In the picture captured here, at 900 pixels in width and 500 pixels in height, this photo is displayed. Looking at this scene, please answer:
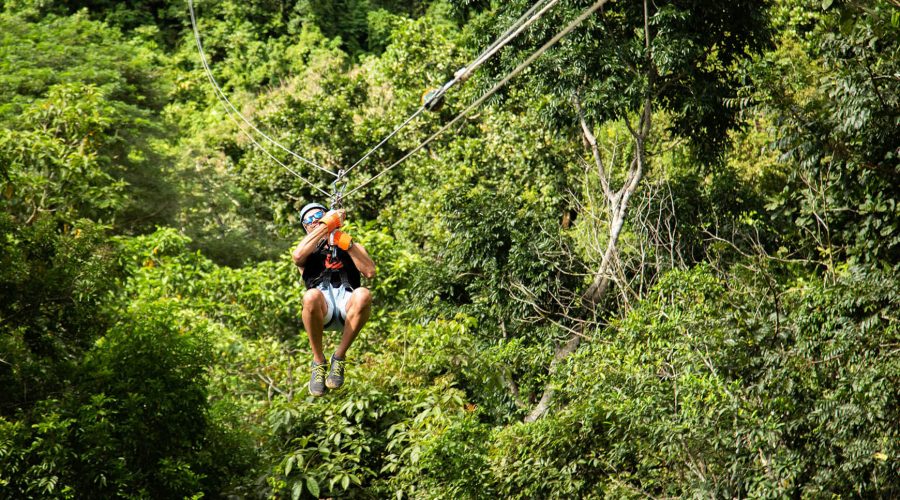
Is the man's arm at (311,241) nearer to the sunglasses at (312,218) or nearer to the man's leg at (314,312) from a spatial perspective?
the sunglasses at (312,218)

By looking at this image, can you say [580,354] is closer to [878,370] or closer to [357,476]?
[357,476]

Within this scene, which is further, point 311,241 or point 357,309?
point 357,309

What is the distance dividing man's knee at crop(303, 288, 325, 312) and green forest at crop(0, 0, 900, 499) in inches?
24.0

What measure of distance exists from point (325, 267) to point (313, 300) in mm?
230

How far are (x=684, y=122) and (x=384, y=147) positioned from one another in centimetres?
696

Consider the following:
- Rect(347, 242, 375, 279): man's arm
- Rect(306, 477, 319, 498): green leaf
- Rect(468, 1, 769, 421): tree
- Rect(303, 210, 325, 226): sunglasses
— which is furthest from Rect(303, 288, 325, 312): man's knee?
Rect(468, 1, 769, 421): tree

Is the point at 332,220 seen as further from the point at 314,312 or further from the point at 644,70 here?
the point at 644,70

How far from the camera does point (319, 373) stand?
658 centimetres

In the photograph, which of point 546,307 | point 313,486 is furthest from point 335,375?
point 546,307

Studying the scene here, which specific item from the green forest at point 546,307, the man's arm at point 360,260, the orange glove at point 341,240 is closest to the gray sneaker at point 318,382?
the man's arm at point 360,260

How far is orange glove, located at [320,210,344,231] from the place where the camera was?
579cm

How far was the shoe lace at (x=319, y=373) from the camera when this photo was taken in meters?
6.57

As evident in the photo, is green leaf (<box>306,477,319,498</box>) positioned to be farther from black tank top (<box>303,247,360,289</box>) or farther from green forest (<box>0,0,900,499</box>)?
black tank top (<box>303,247,360,289</box>)

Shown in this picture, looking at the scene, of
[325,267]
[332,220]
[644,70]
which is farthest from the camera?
[644,70]
